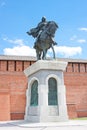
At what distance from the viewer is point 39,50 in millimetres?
10695

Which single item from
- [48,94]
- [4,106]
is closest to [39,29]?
[48,94]

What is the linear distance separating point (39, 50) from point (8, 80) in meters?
10.8

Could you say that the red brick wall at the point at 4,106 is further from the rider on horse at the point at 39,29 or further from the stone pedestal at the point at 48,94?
the rider on horse at the point at 39,29

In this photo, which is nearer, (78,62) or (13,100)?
(13,100)

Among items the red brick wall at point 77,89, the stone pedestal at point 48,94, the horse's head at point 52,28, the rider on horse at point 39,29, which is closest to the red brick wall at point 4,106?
the red brick wall at point 77,89

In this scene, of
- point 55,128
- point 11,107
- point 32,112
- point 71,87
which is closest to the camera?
point 55,128

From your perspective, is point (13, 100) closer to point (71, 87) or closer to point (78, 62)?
point (71, 87)

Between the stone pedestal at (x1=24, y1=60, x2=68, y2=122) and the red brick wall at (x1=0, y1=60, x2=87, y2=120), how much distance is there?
9.07 m

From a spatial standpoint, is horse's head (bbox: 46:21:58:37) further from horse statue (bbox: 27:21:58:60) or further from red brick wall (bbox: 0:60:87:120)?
red brick wall (bbox: 0:60:87:120)

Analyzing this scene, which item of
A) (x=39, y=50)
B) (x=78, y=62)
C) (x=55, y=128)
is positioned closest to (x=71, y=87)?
(x=78, y=62)

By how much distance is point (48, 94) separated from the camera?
9.86 meters

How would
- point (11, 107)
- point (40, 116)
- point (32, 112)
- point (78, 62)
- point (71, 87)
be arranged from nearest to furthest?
point (40, 116)
point (32, 112)
point (11, 107)
point (71, 87)
point (78, 62)

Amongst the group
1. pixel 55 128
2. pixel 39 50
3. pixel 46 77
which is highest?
pixel 39 50

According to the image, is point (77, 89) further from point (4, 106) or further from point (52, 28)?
point (52, 28)
